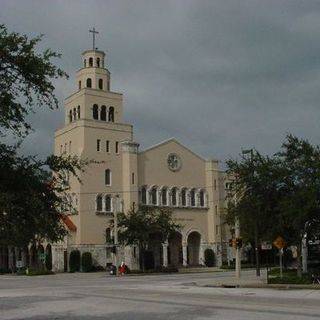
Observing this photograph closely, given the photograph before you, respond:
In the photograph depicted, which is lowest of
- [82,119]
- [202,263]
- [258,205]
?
[202,263]

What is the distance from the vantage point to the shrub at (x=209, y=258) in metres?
82.4

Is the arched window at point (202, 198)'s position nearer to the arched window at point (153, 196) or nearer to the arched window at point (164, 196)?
the arched window at point (164, 196)

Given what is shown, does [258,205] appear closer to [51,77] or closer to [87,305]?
[87,305]

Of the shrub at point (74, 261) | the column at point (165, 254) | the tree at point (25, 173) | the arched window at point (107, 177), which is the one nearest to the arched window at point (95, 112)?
the arched window at point (107, 177)

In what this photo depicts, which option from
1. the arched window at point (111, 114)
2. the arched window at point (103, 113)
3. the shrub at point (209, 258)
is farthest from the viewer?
the arched window at point (111, 114)

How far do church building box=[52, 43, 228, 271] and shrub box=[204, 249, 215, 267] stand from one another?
746 millimetres

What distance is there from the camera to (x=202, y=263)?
82.9 meters

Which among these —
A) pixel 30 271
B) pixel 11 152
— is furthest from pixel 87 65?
Answer: pixel 11 152

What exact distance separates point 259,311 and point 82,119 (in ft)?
199

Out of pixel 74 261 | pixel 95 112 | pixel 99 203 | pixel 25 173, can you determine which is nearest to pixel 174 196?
pixel 99 203

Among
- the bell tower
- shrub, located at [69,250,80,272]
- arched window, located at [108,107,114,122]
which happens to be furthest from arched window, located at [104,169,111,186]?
the bell tower

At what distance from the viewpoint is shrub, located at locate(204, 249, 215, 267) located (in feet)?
270

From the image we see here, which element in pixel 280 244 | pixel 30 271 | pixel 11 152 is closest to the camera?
pixel 11 152

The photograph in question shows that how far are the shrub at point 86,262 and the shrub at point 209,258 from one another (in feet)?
55.9
